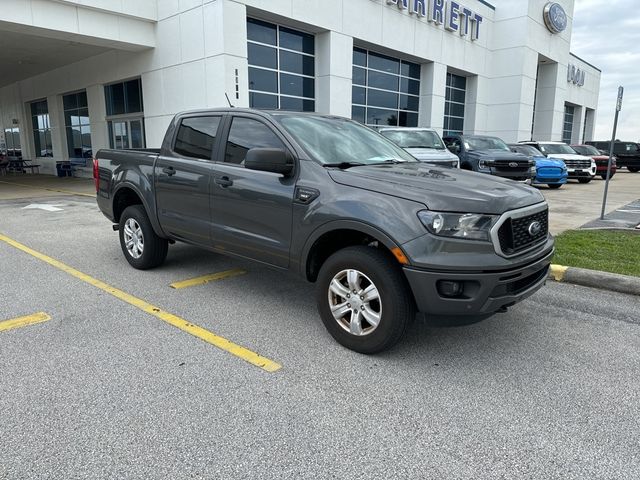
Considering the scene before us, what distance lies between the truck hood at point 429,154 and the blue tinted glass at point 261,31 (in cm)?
733

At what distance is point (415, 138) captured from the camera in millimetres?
13938

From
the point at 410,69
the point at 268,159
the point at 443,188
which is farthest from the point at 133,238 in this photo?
the point at 410,69

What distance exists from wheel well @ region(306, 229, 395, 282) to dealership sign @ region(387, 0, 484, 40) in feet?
63.2

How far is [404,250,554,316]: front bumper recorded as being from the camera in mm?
3297

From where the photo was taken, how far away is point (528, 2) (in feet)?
93.7

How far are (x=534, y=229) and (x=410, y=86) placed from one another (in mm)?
22192

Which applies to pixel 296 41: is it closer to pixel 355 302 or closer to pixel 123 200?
pixel 123 200

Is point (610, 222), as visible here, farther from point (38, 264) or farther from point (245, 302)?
point (38, 264)

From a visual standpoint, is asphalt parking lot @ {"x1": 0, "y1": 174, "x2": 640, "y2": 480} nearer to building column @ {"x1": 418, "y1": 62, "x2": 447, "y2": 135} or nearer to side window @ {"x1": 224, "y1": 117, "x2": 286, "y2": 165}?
side window @ {"x1": 224, "y1": 117, "x2": 286, "y2": 165}

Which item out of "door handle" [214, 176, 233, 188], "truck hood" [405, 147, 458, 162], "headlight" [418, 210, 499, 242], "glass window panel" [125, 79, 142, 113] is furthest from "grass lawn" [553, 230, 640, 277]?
"glass window panel" [125, 79, 142, 113]

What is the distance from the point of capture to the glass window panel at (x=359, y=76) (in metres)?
21.0

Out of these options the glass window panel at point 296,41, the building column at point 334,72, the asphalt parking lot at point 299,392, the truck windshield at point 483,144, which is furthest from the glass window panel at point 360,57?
the asphalt parking lot at point 299,392

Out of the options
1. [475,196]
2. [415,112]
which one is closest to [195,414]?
[475,196]

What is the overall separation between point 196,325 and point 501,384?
2.59 metres
